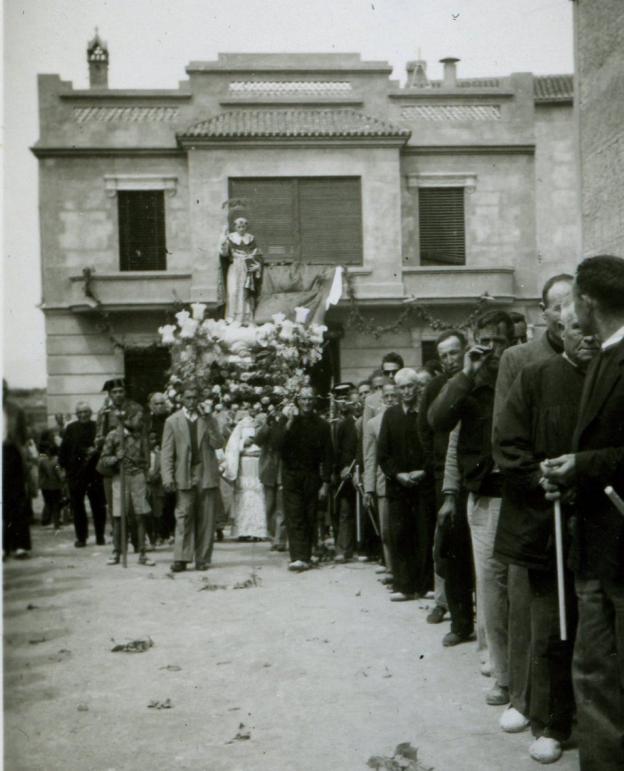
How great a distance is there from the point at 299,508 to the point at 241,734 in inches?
246

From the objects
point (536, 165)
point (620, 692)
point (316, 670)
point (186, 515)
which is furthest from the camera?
point (536, 165)

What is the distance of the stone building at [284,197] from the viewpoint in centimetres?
2119

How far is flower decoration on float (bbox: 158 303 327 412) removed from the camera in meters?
11.7

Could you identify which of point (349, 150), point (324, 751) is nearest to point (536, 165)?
point (349, 150)

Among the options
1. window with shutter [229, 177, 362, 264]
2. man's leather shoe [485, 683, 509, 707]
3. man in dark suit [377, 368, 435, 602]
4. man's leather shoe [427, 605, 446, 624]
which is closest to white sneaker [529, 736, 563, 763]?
man's leather shoe [485, 683, 509, 707]

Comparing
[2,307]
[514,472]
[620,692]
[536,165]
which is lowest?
[620,692]

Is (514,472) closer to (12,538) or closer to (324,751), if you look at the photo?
(324,751)

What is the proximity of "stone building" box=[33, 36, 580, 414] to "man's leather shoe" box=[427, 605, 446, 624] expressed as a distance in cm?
1361

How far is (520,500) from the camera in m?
4.59

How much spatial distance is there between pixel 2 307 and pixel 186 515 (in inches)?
283

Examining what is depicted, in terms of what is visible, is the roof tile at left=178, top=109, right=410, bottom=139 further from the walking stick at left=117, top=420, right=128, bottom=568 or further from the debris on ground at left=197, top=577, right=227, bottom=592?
the debris on ground at left=197, top=577, right=227, bottom=592

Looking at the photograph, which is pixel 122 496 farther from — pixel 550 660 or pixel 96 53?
pixel 550 660

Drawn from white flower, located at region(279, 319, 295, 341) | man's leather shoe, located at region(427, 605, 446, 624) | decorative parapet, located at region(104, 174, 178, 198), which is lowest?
man's leather shoe, located at region(427, 605, 446, 624)

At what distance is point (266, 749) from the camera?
4.66 m
